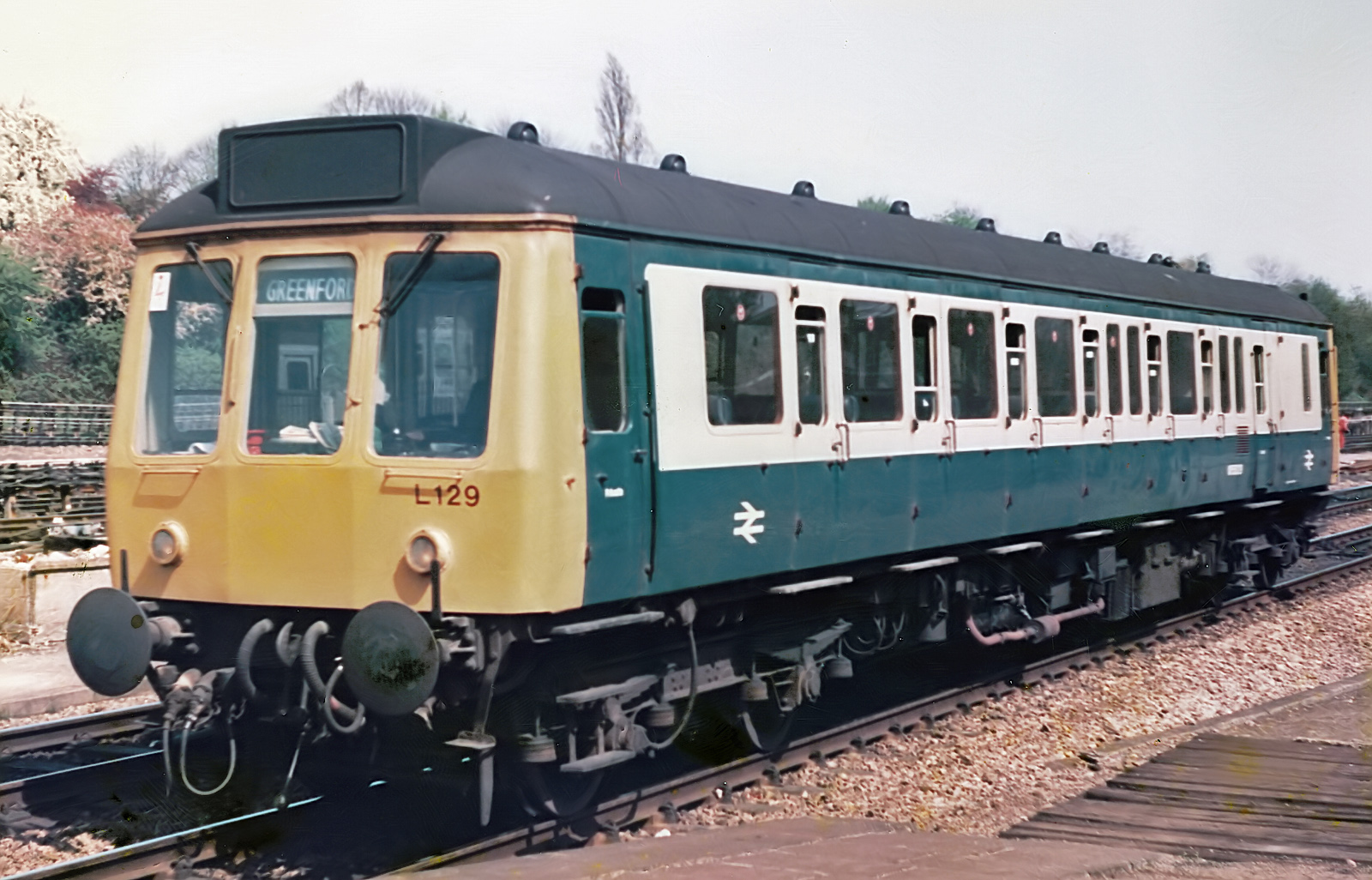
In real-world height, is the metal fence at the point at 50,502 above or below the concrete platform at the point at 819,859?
above

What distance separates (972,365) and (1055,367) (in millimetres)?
1446

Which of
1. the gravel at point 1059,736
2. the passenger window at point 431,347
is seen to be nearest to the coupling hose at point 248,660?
the passenger window at point 431,347

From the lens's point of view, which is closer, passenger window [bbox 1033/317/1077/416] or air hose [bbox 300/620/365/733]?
air hose [bbox 300/620/365/733]

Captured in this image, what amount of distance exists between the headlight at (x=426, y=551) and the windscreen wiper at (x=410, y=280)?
43.2 inches

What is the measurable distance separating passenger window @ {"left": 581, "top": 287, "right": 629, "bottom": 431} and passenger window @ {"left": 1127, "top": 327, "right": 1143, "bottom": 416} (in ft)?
23.2

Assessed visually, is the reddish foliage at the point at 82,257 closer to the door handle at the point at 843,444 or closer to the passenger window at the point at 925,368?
the passenger window at the point at 925,368

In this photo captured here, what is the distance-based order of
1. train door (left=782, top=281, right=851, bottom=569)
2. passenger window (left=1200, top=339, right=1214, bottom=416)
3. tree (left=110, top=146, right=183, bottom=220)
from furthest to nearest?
1. tree (left=110, top=146, right=183, bottom=220)
2. passenger window (left=1200, top=339, right=1214, bottom=416)
3. train door (left=782, top=281, right=851, bottom=569)

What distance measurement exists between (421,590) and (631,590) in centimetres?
115

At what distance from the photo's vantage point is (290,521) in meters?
7.12

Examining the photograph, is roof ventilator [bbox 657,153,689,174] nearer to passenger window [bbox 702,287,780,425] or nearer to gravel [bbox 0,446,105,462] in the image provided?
passenger window [bbox 702,287,780,425]

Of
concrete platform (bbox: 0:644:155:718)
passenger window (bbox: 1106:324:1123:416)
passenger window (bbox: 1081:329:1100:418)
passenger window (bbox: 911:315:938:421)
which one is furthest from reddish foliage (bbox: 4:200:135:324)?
passenger window (bbox: 911:315:938:421)

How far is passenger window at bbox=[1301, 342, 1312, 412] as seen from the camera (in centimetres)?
1700

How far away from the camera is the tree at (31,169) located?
1405 inches

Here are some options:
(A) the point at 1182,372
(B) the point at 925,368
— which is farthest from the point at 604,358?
(A) the point at 1182,372
